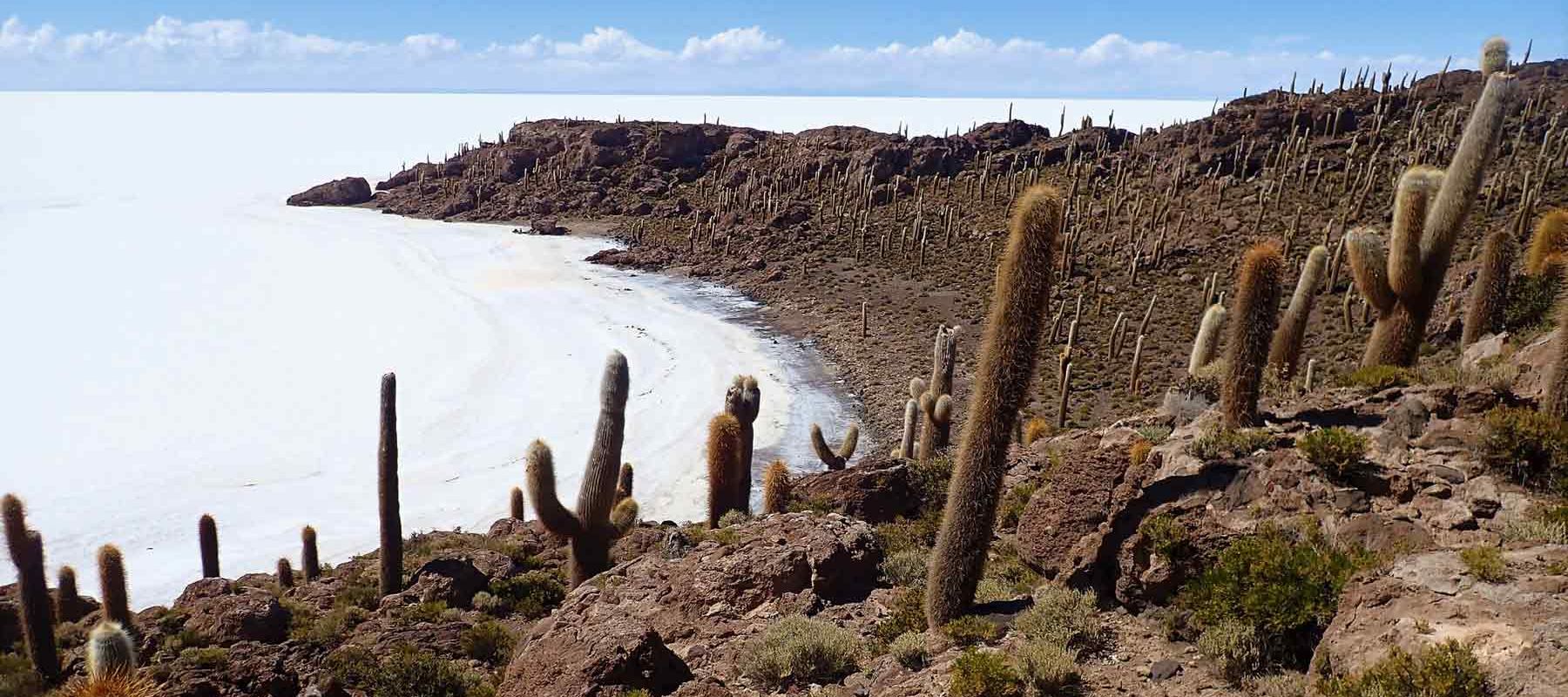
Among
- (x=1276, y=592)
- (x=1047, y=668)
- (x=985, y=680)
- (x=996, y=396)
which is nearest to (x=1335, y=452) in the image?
(x=1276, y=592)

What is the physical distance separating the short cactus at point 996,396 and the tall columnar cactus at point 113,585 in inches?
437

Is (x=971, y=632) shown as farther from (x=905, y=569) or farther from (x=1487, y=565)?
(x=1487, y=565)

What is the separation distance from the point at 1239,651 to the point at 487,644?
8306mm

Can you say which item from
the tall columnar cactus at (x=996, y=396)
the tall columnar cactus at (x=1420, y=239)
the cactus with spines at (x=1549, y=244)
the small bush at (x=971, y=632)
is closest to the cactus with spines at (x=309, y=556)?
the tall columnar cactus at (x=996, y=396)

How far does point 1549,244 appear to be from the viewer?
1277 centimetres

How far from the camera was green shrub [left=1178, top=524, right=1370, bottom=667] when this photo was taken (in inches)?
218

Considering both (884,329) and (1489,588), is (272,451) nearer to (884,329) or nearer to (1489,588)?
(884,329)

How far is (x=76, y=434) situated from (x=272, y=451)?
5.96 metres

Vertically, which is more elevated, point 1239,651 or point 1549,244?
point 1549,244

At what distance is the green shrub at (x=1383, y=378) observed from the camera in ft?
31.1

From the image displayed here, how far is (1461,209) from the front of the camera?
9953 mm

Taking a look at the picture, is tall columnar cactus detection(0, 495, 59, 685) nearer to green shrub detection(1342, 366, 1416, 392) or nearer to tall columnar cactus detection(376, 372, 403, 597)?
tall columnar cactus detection(376, 372, 403, 597)

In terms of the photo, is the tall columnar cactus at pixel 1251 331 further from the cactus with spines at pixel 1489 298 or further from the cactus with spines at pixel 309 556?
the cactus with spines at pixel 309 556

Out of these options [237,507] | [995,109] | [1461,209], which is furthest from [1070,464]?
[995,109]
